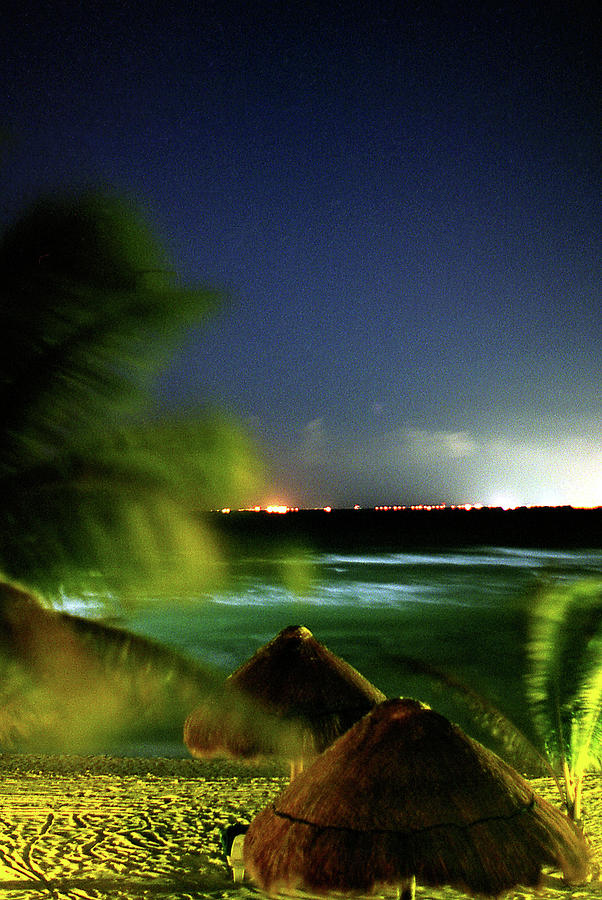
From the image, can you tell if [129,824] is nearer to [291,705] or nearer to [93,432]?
[291,705]

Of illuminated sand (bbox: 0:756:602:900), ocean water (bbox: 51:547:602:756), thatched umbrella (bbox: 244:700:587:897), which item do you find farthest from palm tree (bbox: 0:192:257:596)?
illuminated sand (bbox: 0:756:602:900)

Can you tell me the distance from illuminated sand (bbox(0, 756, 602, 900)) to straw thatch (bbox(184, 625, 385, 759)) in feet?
2.48

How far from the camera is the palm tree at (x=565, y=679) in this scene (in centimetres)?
590

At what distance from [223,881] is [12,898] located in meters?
1.27

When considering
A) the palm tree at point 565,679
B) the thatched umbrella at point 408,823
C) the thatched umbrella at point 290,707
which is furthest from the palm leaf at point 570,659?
the thatched umbrella at point 408,823

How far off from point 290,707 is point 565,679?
2.16 m

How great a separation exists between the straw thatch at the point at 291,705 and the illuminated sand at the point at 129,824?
757 mm

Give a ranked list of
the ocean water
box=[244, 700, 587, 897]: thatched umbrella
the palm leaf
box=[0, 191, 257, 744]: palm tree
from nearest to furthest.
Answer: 1. box=[244, 700, 587, 897]: thatched umbrella
2. box=[0, 191, 257, 744]: palm tree
3. the palm leaf
4. the ocean water

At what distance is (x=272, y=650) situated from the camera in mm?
6125

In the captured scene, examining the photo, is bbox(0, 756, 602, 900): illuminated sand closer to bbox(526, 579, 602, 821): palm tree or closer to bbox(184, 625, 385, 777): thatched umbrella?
bbox(526, 579, 602, 821): palm tree

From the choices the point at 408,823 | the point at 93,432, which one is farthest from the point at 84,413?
the point at 408,823

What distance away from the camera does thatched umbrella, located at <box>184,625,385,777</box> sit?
561cm

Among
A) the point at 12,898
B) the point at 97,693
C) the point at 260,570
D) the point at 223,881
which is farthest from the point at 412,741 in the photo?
the point at 260,570

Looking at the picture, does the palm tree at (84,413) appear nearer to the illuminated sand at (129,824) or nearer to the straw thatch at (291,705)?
the straw thatch at (291,705)
